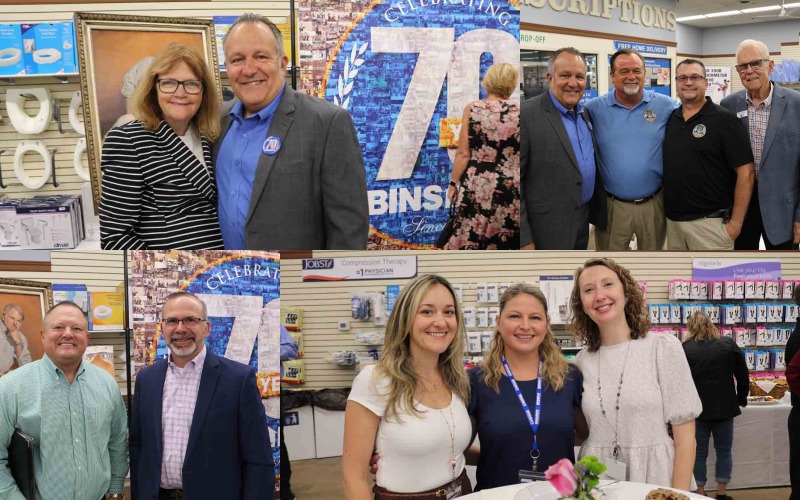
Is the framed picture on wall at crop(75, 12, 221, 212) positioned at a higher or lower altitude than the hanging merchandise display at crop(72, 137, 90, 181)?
higher

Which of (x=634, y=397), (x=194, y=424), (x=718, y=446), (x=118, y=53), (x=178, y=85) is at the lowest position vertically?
(x=718, y=446)

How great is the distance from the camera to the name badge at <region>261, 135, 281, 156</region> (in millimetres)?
2336

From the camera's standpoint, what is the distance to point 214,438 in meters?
3.10

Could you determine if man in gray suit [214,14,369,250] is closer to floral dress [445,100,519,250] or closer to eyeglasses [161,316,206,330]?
floral dress [445,100,519,250]

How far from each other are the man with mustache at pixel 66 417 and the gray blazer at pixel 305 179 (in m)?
1.18

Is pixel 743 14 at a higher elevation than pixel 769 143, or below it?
higher

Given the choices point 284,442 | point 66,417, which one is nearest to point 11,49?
point 66,417

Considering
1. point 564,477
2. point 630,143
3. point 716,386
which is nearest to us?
point 564,477

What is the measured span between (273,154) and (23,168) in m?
0.84

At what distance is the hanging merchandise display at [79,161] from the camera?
2385 mm

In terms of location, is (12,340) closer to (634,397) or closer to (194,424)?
(194,424)

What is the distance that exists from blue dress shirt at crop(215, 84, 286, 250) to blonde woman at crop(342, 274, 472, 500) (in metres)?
0.77

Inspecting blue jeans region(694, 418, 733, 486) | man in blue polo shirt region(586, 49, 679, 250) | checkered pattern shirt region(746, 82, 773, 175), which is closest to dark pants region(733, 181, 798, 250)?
checkered pattern shirt region(746, 82, 773, 175)

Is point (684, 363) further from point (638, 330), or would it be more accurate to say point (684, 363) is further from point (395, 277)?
point (395, 277)
